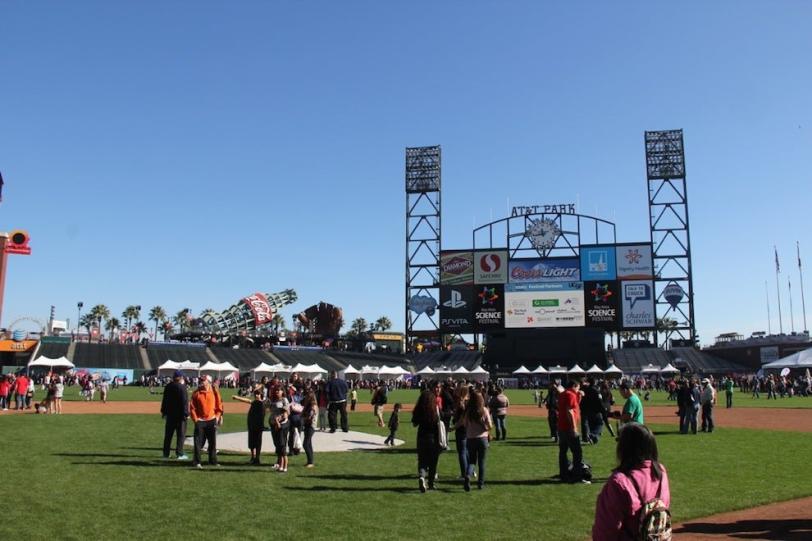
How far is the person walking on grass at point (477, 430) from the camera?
426 inches

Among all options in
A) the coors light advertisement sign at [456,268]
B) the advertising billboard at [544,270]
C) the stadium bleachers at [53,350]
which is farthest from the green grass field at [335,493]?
the coors light advertisement sign at [456,268]

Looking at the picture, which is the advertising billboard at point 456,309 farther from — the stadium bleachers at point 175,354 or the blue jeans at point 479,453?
A: the blue jeans at point 479,453

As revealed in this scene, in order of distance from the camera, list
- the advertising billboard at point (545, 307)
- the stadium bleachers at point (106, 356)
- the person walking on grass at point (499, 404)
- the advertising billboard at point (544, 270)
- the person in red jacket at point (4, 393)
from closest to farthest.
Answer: the person walking on grass at point (499, 404)
the person in red jacket at point (4, 393)
the stadium bleachers at point (106, 356)
the advertising billboard at point (545, 307)
the advertising billboard at point (544, 270)

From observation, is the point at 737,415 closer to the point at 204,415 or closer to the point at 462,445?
the point at 462,445

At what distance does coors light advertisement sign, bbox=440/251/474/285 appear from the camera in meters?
76.1

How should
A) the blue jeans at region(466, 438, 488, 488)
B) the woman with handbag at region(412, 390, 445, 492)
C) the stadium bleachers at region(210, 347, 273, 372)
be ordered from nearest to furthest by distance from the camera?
the woman with handbag at region(412, 390, 445, 492) → the blue jeans at region(466, 438, 488, 488) → the stadium bleachers at region(210, 347, 273, 372)

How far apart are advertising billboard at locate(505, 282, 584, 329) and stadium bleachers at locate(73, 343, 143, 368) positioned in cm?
4079

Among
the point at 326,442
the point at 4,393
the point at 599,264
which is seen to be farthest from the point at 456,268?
the point at 326,442

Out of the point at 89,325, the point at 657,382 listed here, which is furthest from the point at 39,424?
the point at 89,325

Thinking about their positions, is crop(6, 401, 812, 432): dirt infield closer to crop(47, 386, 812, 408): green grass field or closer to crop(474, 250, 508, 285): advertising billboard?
crop(47, 386, 812, 408): green grass field

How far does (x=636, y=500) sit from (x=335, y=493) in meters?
7.82

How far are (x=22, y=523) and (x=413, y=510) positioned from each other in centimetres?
509

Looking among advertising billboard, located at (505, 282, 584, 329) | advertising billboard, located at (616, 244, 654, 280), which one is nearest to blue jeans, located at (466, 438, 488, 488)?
advertising billboard, located at (505, 282, 584, 329)

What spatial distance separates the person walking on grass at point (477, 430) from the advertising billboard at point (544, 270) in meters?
63.1
